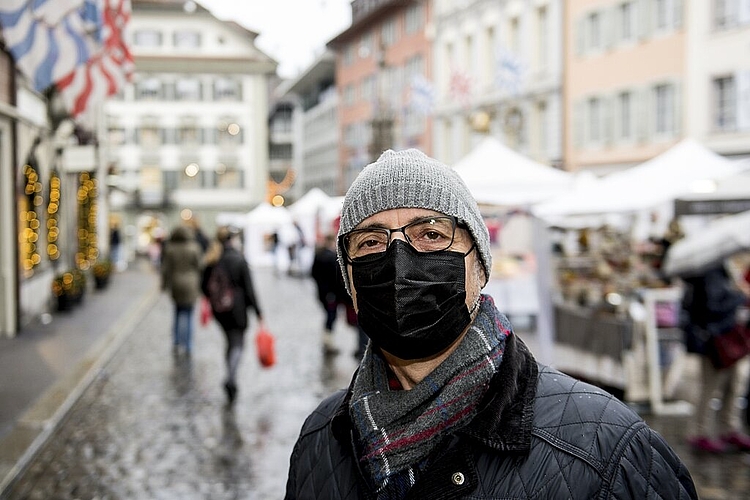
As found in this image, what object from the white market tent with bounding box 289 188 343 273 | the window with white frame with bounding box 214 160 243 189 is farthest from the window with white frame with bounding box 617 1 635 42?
the window with white frame with bounding box 214 160 243 189

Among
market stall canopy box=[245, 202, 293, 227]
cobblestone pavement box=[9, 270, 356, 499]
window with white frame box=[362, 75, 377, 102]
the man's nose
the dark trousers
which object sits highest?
window with white frame box=[362, 75, 377, 102]

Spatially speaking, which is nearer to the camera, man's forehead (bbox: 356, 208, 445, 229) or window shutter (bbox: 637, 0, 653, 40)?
man's forehead (bbox: 356, 208, 445, 229)

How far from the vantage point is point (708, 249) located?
7418mm

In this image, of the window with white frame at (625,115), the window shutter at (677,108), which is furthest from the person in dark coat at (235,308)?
the window with white frame at (625,115)

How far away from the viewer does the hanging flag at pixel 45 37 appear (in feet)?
26.3

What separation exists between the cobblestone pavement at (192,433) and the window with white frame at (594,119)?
2007 centimetres

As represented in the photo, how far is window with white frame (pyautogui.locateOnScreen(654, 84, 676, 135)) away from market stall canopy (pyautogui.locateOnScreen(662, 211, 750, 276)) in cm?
2096

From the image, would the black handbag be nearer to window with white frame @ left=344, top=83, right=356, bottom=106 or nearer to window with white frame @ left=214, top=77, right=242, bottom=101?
window with white frame @ left=214, top=77, right=242, bottom=101

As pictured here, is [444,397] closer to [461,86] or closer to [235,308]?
[235,308]

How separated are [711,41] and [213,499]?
76.3ft

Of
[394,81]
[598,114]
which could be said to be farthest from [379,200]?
[394,81]

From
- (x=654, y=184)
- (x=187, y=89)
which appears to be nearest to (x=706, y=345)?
(x=654, y=184)

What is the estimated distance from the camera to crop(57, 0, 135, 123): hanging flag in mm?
10422

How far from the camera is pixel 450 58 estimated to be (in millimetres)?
45156
